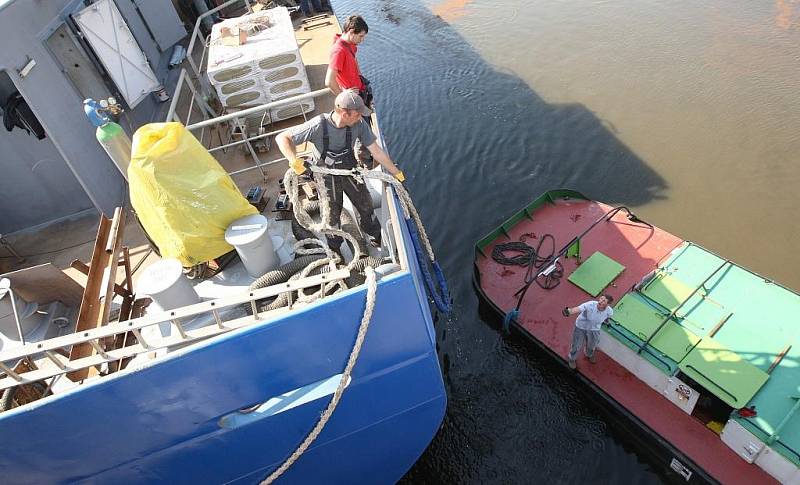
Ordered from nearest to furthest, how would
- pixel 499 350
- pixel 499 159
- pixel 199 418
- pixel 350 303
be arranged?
pixel 350 303 < pixel 199 418 < pixel 499 350 < pixel 499 159

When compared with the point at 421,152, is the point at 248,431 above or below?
above

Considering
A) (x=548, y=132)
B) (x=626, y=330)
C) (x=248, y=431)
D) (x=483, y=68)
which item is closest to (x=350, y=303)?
(x=248, y=431)

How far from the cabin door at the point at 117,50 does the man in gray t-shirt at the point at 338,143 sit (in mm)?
4226

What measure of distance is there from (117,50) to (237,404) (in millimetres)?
6244

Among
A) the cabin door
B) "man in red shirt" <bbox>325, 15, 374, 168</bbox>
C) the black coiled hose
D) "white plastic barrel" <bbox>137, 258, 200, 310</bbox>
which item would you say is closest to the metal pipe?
"white plastic barrel" <bbox>137, 258, 200, 310</bbox>

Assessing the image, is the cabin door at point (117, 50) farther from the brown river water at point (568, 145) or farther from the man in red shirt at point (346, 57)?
the brown river water at point (568, 145)

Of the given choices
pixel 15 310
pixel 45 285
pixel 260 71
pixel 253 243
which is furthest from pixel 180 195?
pixel 260 71

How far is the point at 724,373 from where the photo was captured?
629 centimetres

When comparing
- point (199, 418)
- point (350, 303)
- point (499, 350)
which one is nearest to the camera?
point (350, 303)

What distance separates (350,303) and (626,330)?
5.05m

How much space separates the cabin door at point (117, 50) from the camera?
269 inches

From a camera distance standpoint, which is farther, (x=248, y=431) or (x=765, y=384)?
(x=765, y=384)

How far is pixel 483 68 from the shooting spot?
17297 mm

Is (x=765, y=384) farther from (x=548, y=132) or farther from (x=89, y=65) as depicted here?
(x=89, y=65)
